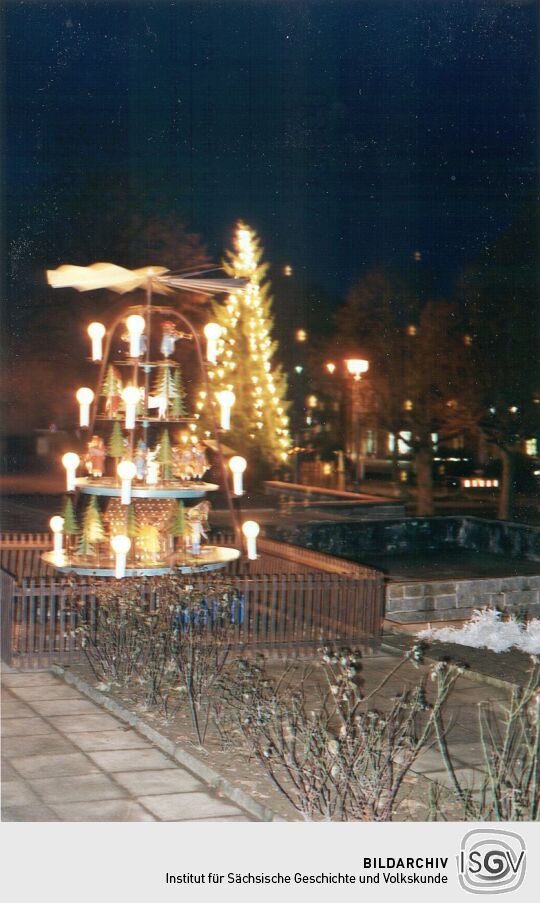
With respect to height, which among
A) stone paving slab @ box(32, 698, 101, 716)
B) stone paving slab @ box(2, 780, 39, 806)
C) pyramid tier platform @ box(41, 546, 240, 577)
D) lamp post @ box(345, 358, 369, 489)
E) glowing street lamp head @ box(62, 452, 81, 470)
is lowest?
stone paving slab @ box(2, 780, 39, 806)

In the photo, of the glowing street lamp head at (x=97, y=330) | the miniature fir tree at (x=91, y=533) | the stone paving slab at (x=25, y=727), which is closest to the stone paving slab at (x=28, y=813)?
the stone paving slab at (x=25, y=727)

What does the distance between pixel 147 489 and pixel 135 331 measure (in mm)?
1636

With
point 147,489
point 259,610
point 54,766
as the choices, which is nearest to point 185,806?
point 54,766

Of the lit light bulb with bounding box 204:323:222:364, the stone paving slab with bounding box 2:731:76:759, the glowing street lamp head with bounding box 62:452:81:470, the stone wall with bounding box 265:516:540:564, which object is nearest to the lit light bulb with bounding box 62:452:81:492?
the glowing street lamp head with bounding box 62:452:81:470

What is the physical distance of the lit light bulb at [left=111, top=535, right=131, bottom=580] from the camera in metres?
9.49

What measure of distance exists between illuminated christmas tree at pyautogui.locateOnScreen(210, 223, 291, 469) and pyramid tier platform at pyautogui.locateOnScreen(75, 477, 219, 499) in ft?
81.1

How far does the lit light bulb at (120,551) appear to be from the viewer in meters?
9.49

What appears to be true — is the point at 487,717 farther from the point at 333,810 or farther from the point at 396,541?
the point at 396,541

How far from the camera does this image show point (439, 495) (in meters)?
42.0

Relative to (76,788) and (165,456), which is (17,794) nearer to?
(76,788)

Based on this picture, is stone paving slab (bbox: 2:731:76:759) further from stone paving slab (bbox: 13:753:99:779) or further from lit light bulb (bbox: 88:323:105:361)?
lit light bulb (bbox: 88:323:105:361)

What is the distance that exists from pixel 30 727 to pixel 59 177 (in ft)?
84.1

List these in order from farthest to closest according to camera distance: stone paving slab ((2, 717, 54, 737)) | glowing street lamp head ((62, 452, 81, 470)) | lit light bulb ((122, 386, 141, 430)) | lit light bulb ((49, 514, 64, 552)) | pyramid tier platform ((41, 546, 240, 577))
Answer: lit light bulb ((49, 514, 64, 552)) < glowing street lamp head ((62, 452, 81, 470)) < pyramid tier platform ((41, 546, 240, 577)) < lit light bulb ((122, 386, 141, 430)) < stone paving slab ((2, 717, 54, 737))
